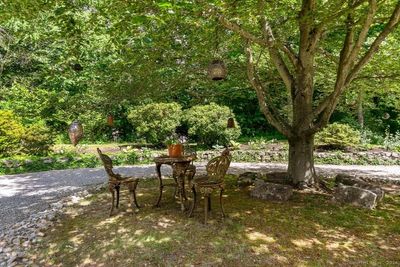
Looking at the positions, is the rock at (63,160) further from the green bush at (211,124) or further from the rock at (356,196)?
the rock at (356,196)

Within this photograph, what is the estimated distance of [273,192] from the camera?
5.81 metres

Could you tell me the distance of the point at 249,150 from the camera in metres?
12.6

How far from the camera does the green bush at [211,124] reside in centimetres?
1289

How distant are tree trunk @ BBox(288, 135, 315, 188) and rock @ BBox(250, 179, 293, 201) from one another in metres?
0.76

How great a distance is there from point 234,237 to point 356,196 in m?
2.48

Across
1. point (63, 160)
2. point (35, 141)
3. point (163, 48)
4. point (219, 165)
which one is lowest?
point (63, 160)

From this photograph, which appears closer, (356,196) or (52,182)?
(356,196)

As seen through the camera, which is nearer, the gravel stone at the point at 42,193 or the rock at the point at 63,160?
the gravel stone at the point at 42,193

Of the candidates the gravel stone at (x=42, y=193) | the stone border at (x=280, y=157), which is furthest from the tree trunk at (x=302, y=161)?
the stone border at (x=280, y=157)

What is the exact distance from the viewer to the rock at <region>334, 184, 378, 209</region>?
5363 millimetres

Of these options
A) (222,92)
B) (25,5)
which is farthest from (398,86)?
(25,5)

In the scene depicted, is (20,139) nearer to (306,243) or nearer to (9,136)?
(9,136)

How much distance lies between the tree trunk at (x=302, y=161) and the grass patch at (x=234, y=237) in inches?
35.5

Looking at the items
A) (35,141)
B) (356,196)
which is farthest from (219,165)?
(35,141)
